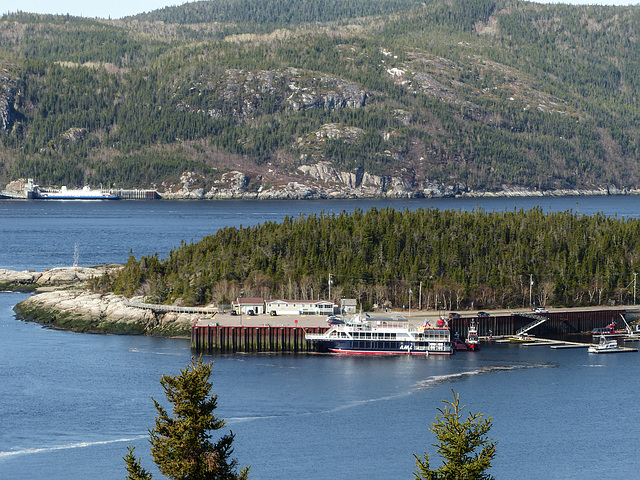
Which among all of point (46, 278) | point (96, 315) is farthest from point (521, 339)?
point (46, 278)

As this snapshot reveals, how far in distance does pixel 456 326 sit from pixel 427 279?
1710 centimetres

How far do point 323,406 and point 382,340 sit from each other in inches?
1136

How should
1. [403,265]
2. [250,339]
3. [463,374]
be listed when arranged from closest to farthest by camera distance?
1. [463,374]
2. [250,339]
3. [403,265]

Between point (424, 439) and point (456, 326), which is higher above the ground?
point (456, 326)

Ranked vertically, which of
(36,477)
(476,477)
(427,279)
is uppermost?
(427,279)

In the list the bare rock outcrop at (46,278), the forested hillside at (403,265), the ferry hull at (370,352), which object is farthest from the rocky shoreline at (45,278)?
the ferry hull at (370,352)

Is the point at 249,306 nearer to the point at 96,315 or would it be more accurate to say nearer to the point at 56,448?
the point at 96,315

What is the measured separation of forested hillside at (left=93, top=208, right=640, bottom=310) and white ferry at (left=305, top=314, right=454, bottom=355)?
1821 centimetres

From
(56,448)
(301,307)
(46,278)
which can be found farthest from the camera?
(46,278)

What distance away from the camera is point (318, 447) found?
85688 mm

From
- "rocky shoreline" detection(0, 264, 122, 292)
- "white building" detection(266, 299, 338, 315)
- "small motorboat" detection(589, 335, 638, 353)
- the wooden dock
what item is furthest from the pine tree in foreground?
"rocky shoreline" detection(0, 264, 122, 292)

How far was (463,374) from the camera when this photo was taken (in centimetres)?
11225

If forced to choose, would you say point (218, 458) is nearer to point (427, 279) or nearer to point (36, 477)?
point (36, 477)

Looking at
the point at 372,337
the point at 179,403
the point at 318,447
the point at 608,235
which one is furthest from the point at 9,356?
the point at 608,235
